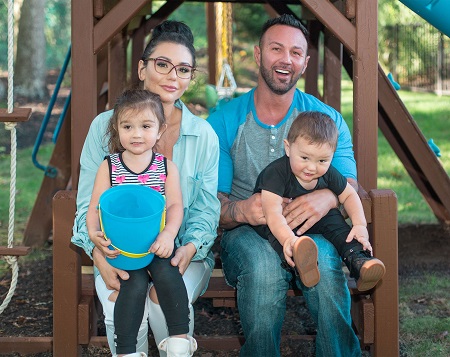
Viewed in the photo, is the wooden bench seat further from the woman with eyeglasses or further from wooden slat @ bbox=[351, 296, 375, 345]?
the woman with eyeglasses

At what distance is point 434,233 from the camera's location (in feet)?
20.3

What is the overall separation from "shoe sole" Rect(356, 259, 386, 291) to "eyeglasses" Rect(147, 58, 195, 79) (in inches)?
45.4

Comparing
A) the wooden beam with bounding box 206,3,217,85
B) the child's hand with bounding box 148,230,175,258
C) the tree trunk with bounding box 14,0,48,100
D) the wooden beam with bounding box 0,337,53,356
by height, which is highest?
the tree trunk with bounding box 14,0,48,100

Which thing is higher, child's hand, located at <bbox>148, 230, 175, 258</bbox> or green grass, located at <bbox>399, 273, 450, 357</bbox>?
child's hand, located at <bbox>148, 230, 175, 258</bbox>

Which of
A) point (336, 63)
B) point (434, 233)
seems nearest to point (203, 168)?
point (336, 63)

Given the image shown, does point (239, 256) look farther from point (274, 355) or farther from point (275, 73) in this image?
point (275, 73)

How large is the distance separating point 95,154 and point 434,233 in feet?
11.7

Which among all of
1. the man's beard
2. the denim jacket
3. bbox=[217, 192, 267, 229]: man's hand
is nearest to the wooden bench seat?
the denim jacket

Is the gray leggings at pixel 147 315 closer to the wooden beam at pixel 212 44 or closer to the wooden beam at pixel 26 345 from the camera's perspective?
the wooden beam at pixel 26 345

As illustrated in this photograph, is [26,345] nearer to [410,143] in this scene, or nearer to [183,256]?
[183,256]

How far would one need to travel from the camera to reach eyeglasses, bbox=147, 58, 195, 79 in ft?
11.3

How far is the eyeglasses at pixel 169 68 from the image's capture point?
3459 mm

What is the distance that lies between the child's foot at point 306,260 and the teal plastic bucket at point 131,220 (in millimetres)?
542

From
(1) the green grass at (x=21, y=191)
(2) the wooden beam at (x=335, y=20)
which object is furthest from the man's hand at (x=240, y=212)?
(1) the green grass at (x=21, y=191)
